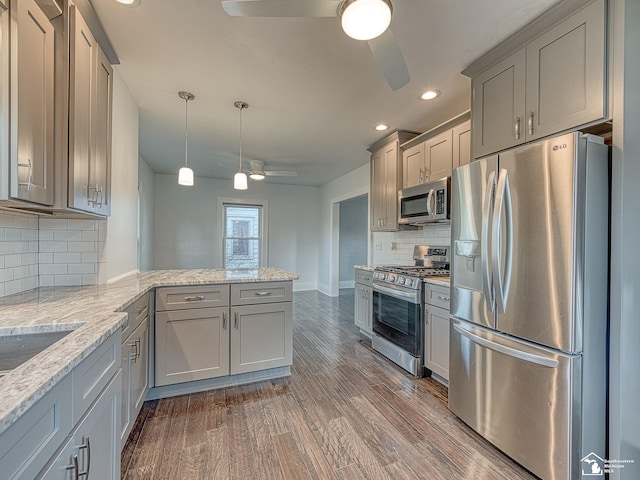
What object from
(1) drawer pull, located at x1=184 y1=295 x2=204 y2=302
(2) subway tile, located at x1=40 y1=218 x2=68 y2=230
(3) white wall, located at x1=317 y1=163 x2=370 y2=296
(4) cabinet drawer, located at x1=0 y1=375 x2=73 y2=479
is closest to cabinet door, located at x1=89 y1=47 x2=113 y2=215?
(2) subway tile, located at x1=40 y1=218 x2=68 y2=230

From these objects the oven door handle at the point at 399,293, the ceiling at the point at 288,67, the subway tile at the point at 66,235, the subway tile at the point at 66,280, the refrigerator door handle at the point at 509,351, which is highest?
the ceiling at the point at 288,67

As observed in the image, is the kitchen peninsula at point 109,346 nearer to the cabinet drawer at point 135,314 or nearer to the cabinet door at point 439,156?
the cabinet drawer at point 135,314

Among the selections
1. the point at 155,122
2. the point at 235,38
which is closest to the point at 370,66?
the point at 235,38

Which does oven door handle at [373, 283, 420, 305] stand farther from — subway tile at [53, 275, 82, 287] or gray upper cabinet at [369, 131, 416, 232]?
subway tile at [53, 275, 82, 287]

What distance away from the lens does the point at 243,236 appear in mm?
6512

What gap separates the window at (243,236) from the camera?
6.38 meters

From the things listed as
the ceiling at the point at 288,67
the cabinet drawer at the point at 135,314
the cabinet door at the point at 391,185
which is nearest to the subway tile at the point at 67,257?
the cabinet drawer at the point at 135,314

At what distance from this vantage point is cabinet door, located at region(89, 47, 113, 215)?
1.82 m

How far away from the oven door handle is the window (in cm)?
379

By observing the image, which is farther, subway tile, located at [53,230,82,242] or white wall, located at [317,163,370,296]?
white wall, located at [317,163,370,296]

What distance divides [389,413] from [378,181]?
273cm

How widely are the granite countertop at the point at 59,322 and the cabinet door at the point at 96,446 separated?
237 mm

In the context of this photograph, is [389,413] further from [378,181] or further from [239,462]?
[378,181]

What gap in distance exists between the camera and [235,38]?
189 centimetres
